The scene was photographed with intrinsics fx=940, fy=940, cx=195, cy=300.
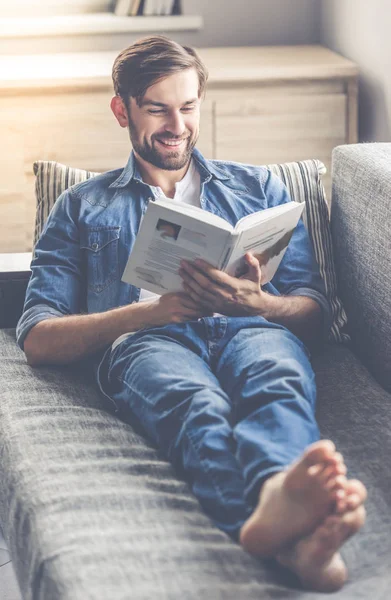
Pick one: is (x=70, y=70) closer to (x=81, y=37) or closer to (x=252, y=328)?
(x=81, y=37)

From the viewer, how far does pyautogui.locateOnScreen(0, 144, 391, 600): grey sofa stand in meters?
1.21

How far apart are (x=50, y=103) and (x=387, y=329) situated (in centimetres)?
147

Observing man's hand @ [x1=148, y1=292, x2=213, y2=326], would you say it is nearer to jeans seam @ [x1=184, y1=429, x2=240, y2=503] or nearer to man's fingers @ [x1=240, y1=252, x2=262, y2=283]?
man's fingers @ [x1=240, y1=252, x2=262, y2=283]

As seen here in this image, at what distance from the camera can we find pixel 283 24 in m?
3.37

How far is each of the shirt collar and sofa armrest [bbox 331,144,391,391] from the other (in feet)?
0.90

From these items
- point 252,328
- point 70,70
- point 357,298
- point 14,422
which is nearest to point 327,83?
point 70,70

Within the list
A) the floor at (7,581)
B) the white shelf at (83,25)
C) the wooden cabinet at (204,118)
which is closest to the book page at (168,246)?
the floor at (7,581)

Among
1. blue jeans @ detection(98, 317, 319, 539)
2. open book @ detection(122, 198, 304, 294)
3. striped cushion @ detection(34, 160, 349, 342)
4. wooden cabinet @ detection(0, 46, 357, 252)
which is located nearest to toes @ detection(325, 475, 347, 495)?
blue jeans @ detection(98, 317, 319, 539)

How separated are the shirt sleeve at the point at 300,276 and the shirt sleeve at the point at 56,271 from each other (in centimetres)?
37

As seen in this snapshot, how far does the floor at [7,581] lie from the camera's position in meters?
1.76

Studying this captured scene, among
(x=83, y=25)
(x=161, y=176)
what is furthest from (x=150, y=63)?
(x=83, y=25)

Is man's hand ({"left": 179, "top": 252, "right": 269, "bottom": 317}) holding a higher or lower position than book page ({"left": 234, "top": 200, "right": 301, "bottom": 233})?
lower

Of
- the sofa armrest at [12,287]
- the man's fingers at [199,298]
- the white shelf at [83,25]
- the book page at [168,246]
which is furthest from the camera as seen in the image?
the white shelf at [83,25]

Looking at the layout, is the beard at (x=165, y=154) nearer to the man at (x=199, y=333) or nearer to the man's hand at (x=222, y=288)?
the man at (x=199, y=333)
